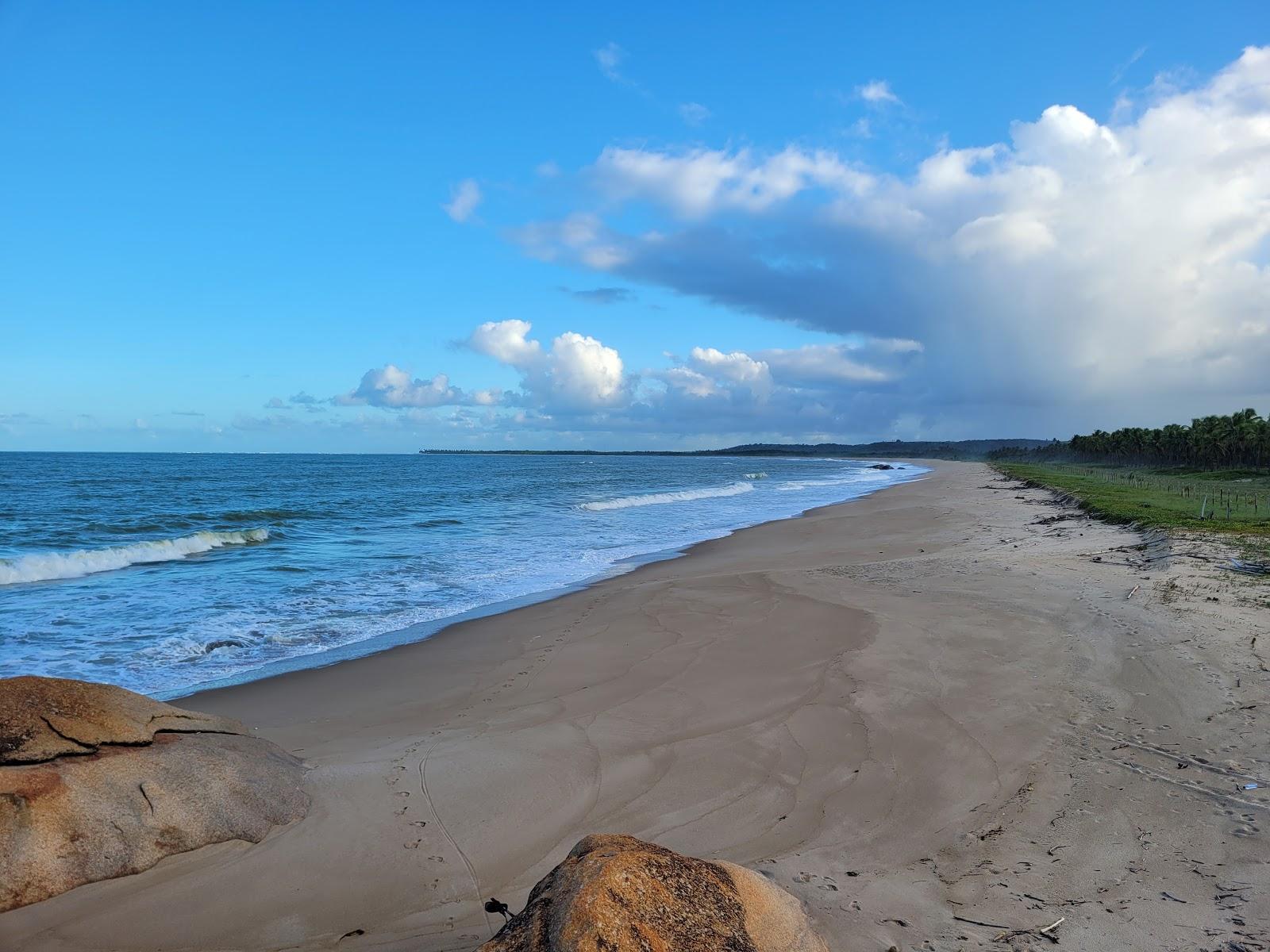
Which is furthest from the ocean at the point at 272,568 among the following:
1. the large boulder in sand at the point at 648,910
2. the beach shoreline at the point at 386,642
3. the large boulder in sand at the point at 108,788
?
the large boulder in sand at the point at 648,910

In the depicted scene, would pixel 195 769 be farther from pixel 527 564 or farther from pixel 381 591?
pixel 527 564

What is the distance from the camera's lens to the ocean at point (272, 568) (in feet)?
33.2

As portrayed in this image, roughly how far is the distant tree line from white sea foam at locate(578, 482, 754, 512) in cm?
4616

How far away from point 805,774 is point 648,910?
135 inches

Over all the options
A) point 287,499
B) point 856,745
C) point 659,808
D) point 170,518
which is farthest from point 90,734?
point 287,499

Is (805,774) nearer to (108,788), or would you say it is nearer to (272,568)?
(108,788)

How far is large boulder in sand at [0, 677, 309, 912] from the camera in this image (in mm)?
3744

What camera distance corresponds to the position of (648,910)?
2.44 m

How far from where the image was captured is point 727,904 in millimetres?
2695

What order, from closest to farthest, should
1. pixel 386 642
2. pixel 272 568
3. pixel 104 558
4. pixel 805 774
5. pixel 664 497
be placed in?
pixel 805 774
pixel 386 642
pixel 272 568
pixel 104 558
pixel 664 497

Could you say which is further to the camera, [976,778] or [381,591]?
[381,591]

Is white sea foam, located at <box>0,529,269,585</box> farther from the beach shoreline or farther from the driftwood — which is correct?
the driftwood

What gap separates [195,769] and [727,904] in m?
3.79

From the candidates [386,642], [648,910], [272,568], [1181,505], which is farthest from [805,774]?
[1181,505]
